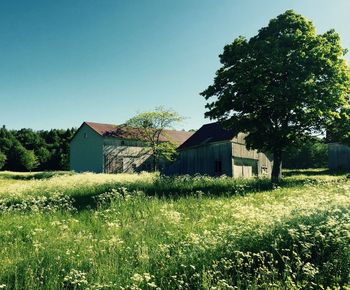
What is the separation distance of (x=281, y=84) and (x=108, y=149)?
123 ft

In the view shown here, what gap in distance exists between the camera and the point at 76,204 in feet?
44.1

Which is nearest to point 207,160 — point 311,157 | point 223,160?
point 223,160

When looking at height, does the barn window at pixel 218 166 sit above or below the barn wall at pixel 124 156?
below

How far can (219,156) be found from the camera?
3991 cm

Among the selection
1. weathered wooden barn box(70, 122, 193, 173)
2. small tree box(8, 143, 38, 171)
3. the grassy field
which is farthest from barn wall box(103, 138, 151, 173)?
the grassy field

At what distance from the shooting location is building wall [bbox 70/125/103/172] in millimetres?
55938

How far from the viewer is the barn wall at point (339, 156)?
50.4 meters

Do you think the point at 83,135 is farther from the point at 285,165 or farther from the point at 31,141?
the point at 285,165

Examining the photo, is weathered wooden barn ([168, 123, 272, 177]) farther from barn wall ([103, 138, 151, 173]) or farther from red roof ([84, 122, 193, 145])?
red roof ([84, 122, 193, 145])

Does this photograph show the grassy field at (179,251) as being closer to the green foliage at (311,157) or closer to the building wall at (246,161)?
the building wall at (246,161)

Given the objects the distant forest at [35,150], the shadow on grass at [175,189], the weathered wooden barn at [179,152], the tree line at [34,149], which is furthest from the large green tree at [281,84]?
the tree line at [34,149]

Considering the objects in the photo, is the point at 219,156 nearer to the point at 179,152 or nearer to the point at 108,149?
the point at 179,152

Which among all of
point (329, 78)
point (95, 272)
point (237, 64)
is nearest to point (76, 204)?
point (95, 272)

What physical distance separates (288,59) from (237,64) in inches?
134
